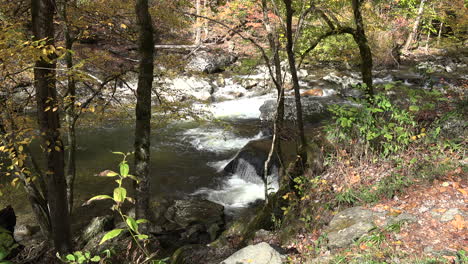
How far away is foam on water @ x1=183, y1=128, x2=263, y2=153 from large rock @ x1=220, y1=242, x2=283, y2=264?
8794mm

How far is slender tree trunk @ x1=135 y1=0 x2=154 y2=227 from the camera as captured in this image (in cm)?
489

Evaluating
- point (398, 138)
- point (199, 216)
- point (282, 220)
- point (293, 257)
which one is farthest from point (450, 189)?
point (199, 216)

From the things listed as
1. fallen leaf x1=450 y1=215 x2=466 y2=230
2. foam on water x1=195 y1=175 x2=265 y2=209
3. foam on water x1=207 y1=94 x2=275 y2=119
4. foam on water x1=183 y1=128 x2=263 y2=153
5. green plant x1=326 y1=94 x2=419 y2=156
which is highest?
green plant x1=326 y1=94 x2=419 y2=156

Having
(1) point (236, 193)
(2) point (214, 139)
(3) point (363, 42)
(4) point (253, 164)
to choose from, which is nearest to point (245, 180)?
(4) point (253, 164)

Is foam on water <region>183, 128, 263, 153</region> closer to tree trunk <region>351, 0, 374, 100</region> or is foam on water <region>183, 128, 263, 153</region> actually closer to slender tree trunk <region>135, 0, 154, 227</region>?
tree trunk <region>351, 0, 374, 100</region>

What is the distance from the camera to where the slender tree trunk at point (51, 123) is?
4498 mm

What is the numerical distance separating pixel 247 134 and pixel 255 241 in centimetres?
858

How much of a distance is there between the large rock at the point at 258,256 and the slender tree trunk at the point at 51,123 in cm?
323

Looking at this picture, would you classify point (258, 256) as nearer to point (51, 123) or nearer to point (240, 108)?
point (51, 123)

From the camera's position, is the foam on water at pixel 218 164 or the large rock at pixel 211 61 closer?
the foam on water at pixel 218 164

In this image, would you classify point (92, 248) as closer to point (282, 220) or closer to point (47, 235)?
point (47, 235)

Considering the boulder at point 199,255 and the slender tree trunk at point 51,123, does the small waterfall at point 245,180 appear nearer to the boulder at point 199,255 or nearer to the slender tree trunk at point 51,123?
the boulder at point 199,255

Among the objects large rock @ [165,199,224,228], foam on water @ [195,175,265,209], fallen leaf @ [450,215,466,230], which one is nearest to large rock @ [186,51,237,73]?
foam on water @ [195,175,265,209]

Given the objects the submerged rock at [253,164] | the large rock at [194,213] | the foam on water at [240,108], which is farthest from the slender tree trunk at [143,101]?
the foam on water at [240,108]
